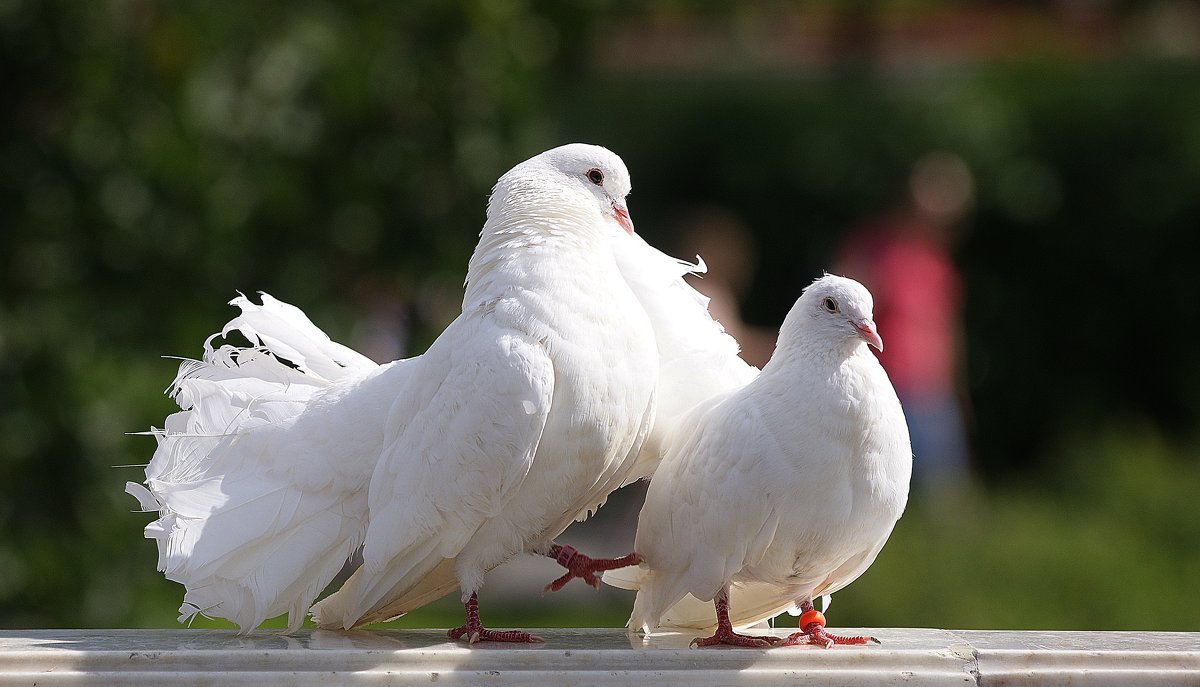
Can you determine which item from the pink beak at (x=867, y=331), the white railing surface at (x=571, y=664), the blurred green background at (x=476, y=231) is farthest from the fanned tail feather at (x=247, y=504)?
the blurred green background at (x=476, y=231)

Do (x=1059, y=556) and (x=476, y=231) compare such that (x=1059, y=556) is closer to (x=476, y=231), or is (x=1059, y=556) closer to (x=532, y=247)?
(x=476, y=231)

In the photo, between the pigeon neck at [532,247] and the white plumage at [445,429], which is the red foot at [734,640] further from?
the pigeon neck at [532,247]

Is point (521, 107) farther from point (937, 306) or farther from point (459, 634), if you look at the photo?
point (937, 306)

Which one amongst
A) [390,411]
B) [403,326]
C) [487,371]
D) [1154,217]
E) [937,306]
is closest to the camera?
[487,371]

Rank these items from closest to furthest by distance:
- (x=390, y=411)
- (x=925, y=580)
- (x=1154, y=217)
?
(x=390, y=411), (x=925, y=580), (x=1154, y=217)

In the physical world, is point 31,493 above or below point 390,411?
below

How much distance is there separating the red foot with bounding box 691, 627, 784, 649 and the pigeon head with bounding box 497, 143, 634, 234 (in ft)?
3.80

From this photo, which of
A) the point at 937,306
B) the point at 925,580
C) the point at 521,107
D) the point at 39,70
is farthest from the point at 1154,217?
the point at 39,70

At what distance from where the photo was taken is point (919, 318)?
894 centimetres

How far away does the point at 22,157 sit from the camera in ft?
18.4

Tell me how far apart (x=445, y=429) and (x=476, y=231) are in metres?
2.99

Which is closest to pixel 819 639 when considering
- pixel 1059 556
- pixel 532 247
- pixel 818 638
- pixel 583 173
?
pixel 818 638

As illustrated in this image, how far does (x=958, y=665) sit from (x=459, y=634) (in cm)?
126

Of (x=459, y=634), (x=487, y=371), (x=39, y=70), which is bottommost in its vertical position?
(x=459, y=634)
